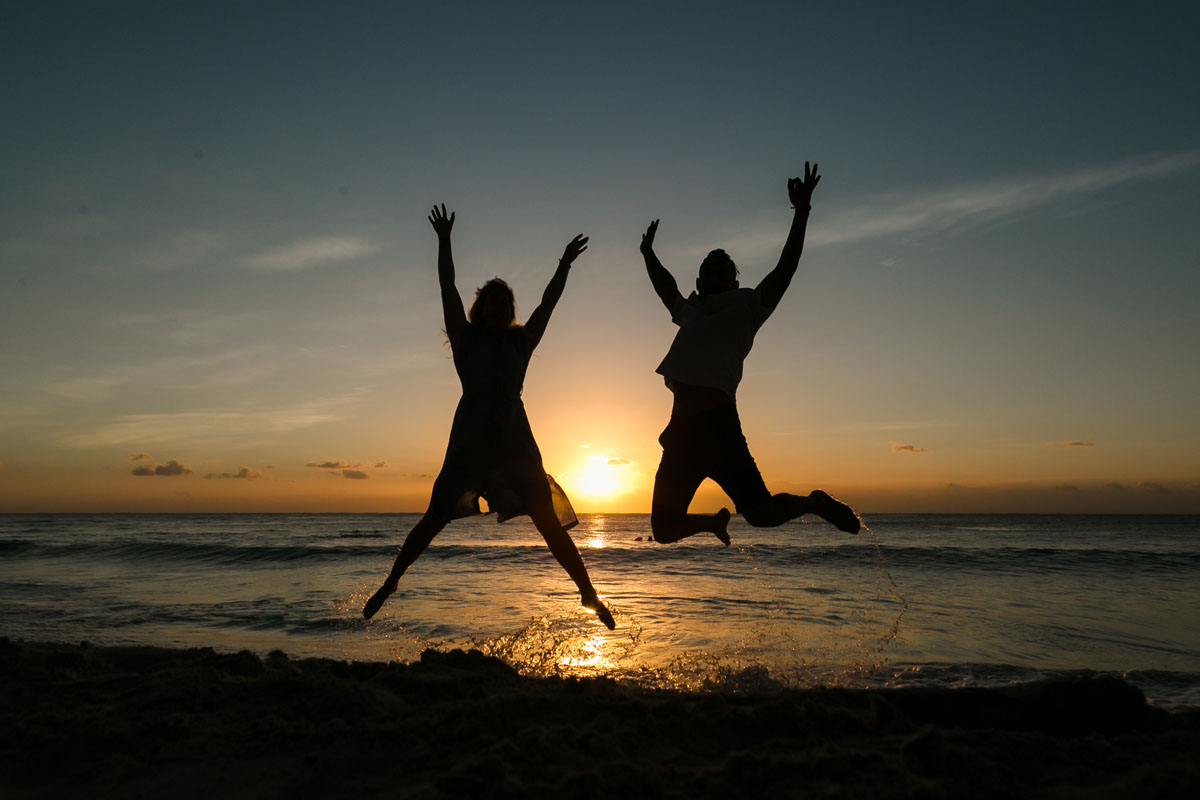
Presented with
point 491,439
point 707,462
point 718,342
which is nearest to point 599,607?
point 707,462

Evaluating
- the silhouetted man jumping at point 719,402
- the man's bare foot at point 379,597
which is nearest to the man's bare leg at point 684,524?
the silhouetted man jumping at point 719,402

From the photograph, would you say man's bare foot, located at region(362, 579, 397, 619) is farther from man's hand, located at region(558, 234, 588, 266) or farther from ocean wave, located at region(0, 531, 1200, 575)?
ocean wave, located at region(0, 531, 1200, 575)

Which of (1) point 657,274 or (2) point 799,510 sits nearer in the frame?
(2) point 799,510

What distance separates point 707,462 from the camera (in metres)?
4.91

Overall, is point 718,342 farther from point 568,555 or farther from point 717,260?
point 568,555

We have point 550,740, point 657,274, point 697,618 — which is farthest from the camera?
point 697,618

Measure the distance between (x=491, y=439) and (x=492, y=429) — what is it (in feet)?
0.24

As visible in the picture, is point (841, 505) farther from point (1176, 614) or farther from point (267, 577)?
point (267, 577)

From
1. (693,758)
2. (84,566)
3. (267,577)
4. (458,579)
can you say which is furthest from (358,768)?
(84,566)

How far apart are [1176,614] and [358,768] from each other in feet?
35.5

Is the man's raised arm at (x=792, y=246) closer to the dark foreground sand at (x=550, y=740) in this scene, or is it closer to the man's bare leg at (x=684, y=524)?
the man's bare leg at (x=684, y=524)

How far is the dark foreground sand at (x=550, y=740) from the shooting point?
258 centimetres

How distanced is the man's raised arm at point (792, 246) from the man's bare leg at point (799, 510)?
52.8 inches

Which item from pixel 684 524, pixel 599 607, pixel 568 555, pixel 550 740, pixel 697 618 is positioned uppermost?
pixel 684 524
